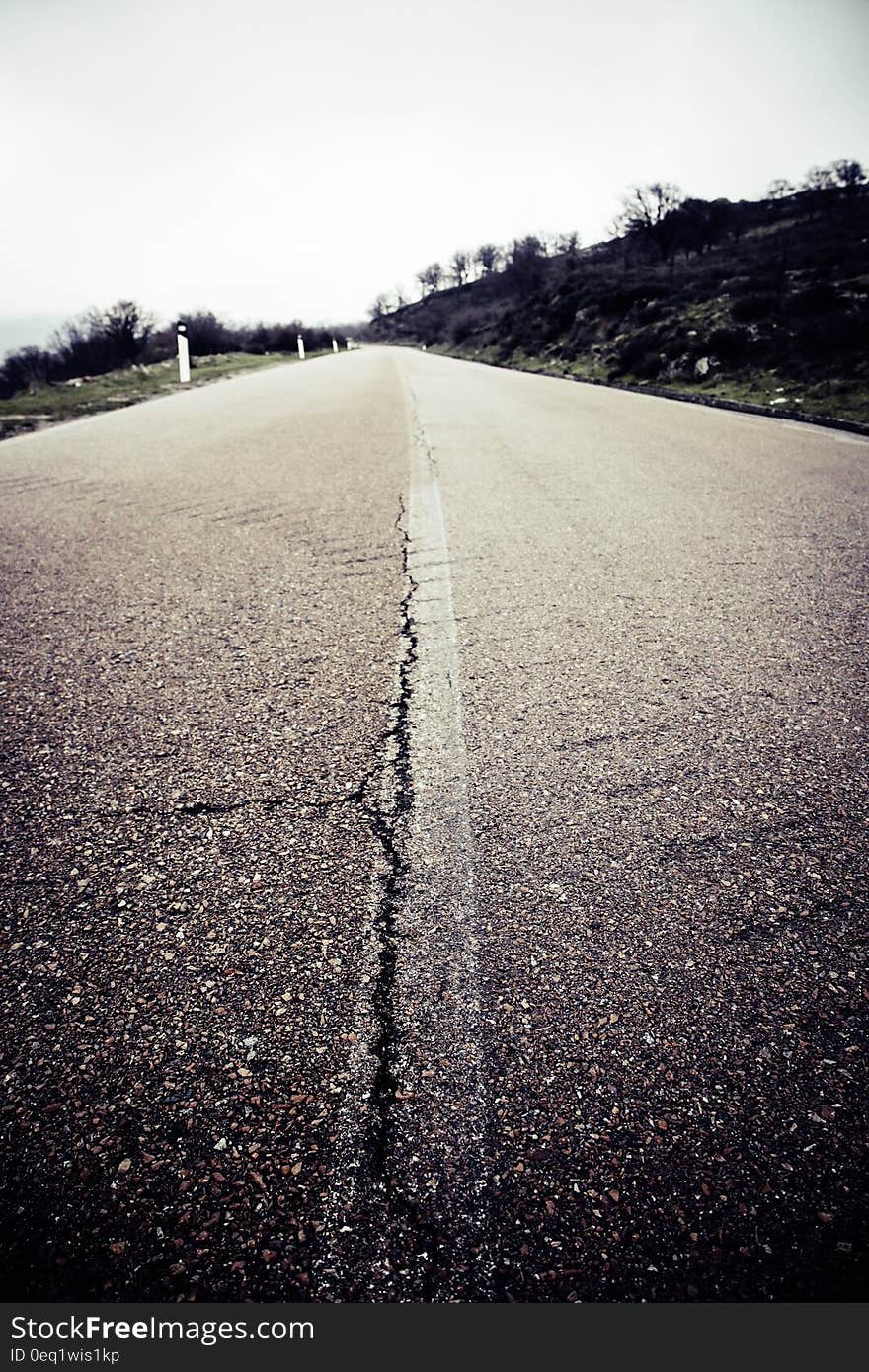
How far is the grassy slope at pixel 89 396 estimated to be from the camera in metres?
10.2

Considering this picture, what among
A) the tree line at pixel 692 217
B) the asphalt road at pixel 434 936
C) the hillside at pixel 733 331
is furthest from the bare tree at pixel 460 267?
the asphalt road at pixel 434 936

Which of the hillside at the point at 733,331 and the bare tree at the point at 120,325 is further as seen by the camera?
the bare tree at the point at 120,325

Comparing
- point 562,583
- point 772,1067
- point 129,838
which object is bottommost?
point 772,1067

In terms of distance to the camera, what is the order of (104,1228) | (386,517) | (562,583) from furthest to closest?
(386,517) < (562,583) < (104,1228)

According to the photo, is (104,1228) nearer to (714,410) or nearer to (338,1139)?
(338,1139)

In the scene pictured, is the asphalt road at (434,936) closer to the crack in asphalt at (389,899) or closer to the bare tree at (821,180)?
the crack in asphalt at (389,899)

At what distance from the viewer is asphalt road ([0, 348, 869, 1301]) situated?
1083mm

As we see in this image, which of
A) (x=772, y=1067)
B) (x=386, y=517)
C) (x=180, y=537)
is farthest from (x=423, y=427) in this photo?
(x=772, y=1067)

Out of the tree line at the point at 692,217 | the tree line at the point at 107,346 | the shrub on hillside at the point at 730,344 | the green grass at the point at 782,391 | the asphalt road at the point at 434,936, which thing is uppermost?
Answer: the tree line at the point at 692,217

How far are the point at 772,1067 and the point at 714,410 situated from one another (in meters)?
13.7

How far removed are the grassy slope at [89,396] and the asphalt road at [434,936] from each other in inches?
332

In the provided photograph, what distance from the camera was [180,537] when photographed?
14.5ft

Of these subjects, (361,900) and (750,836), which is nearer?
(361,900)

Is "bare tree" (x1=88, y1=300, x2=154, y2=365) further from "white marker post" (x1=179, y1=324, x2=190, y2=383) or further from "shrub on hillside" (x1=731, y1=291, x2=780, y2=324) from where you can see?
"shrub on hillside" (x1=731, y1=291, x2=780, y2=324)
